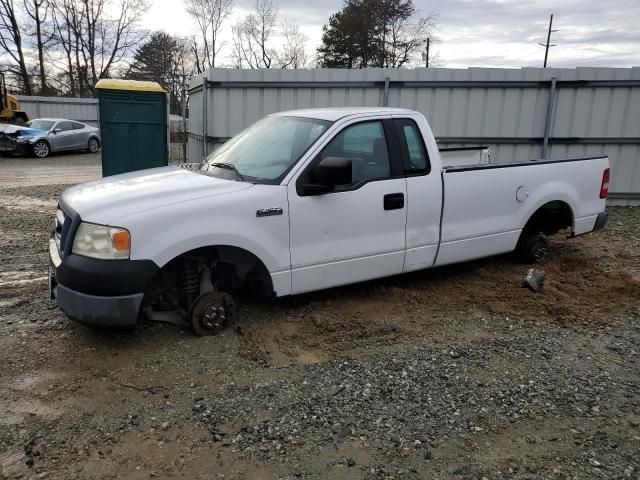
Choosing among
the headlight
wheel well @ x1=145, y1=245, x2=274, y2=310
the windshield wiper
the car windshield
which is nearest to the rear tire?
wheel well @ x1=145, y1=245, x2=274, y2=310

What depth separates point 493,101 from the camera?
9.83m

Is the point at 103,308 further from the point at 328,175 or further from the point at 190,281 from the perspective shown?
the point at 328,175

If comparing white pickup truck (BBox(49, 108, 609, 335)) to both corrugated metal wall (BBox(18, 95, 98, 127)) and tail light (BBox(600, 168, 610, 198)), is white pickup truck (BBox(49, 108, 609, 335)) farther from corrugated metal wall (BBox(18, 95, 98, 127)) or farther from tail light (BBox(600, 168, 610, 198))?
corrugated metal wall (BBox(18, 95, 98, 127))

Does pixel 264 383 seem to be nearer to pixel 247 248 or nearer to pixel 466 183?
pixel 247 248

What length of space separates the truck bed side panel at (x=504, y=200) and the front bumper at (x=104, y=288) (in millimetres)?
2878

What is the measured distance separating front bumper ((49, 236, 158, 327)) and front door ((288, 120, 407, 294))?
48.5 inches

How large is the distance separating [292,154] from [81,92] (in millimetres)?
49222

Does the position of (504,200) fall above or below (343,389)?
above

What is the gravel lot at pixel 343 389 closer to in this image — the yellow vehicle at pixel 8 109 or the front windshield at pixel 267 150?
the front windshield at pixel 267 150

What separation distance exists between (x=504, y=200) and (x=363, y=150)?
5.89 ft

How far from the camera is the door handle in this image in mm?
4727

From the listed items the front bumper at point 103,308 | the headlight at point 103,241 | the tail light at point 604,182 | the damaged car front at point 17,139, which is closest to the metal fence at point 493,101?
the tail light at point 604,182

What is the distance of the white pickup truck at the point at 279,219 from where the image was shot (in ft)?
12.1

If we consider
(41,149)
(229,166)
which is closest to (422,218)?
(229,166)
